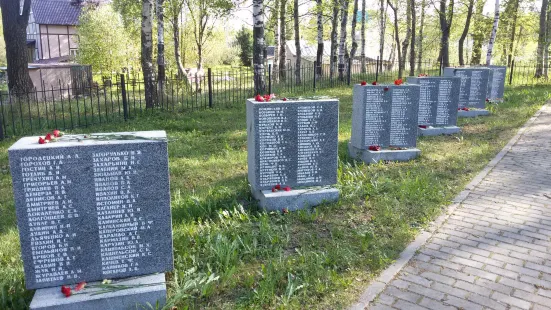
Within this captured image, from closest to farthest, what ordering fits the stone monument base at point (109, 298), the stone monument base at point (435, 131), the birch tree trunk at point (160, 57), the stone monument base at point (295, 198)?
the stone monument base at point (109, 298) → the stone monument base at point (295, 198) → the stone monument base at point (435, 131) → the birch tree trunk at point (160, 57)

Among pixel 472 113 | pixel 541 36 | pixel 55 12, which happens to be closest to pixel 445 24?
pixel 541 36

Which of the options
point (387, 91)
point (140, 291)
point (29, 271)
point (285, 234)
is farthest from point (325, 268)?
point (387, 91)

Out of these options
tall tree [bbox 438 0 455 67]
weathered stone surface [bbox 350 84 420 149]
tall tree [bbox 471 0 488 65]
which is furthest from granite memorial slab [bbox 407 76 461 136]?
tall tree [bbox 471 0 488 65]

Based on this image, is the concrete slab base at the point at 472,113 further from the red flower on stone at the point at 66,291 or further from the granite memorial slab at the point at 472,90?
the red flower on stone at the point at 66,291

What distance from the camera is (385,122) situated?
8.00 meters

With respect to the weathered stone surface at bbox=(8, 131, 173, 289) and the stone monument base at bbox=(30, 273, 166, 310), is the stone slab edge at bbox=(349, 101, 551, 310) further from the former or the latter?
the weathered stone surface at bbox=(8, 131, 173, 289)

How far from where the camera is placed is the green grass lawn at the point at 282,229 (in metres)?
3.87

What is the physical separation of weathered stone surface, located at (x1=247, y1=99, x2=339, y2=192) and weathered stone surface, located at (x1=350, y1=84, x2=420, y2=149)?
198cm

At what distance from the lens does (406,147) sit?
825cm

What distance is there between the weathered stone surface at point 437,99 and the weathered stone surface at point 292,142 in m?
4.47

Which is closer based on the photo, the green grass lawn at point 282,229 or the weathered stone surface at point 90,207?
the weathered stone surface at point 90,207

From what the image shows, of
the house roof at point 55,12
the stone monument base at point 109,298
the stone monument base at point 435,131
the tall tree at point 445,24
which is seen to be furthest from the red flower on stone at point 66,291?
the house roof at point 55,12

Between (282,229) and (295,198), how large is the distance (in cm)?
81

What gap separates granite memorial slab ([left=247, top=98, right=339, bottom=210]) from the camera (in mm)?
5840
